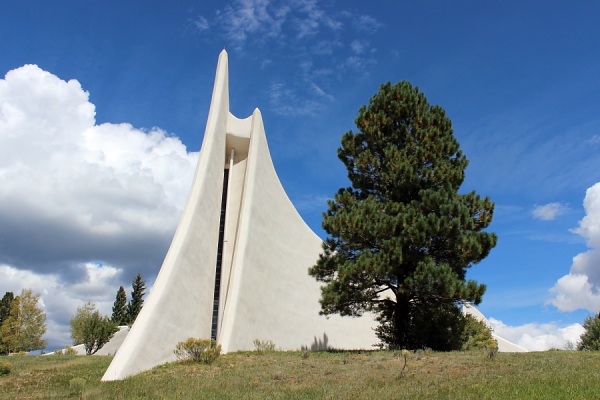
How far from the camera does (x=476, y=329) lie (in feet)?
64.2

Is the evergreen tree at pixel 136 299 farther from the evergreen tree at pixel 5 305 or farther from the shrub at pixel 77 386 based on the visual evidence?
the shrub at pixel 77 386

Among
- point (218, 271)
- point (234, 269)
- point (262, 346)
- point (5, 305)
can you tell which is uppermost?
point (5, 305)

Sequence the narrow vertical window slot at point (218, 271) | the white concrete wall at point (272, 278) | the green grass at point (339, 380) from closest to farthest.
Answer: the green grass at point (339, 380), the white concrete wall at point (272, 278), the narrow vertical window slot at point (218, 271)

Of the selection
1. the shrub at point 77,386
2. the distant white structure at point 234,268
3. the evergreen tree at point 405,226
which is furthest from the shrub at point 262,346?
the shrub at point 77,386

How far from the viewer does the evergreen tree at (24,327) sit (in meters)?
29.7

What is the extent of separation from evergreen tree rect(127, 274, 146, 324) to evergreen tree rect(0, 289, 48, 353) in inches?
415

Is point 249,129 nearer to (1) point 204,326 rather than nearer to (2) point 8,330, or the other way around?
(1) point 204,326

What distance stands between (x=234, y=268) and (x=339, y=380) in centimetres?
760

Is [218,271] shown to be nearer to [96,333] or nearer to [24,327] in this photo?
[96,333]

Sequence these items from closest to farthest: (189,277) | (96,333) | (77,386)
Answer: (77,386)
(189,277)
(96,333)

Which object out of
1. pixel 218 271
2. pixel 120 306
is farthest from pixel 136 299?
pixel 218 271

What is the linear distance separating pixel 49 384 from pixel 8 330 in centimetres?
2706

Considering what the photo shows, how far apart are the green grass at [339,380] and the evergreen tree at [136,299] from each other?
3396 centimetres

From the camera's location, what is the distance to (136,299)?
44188 millimetres
